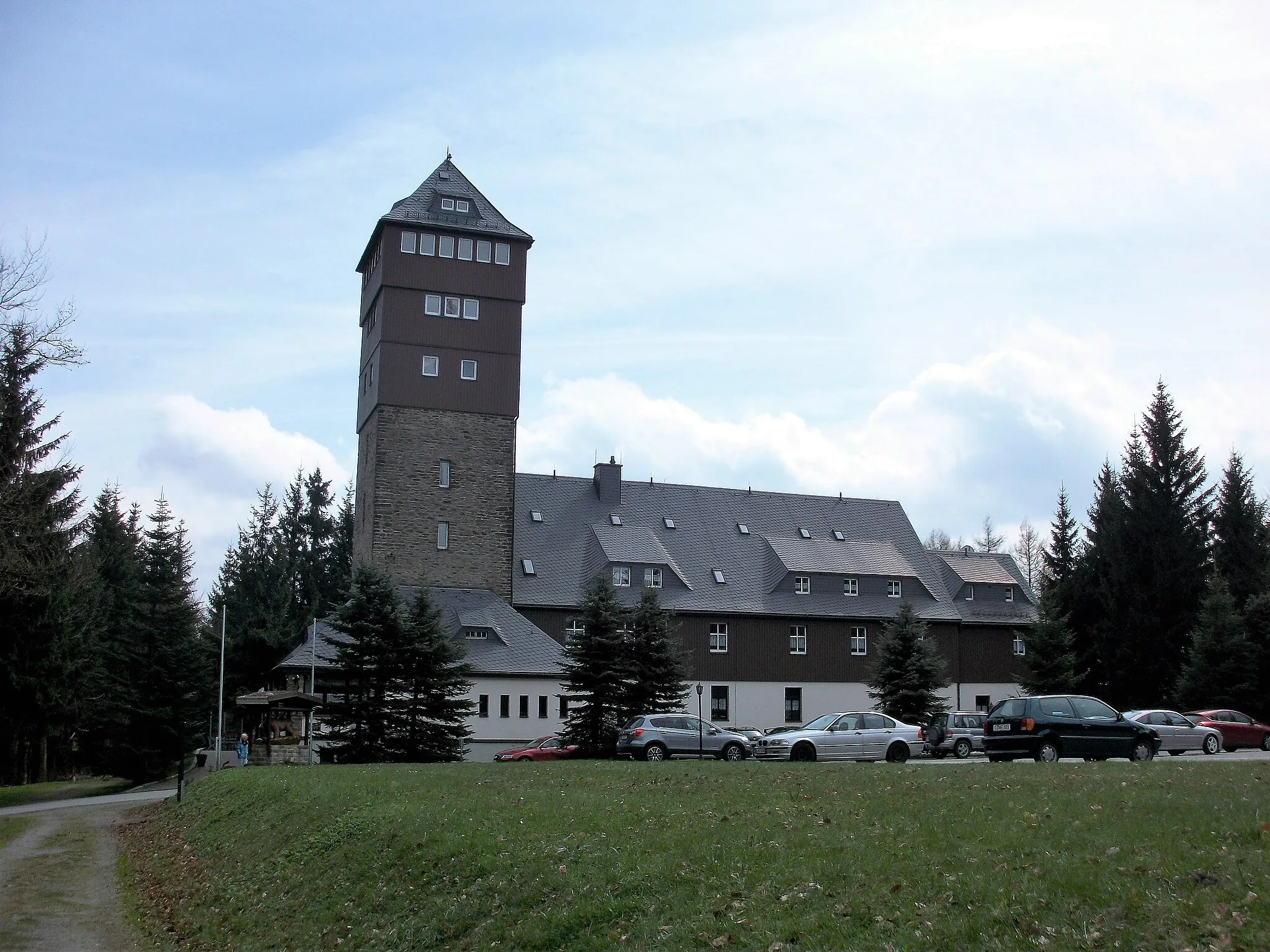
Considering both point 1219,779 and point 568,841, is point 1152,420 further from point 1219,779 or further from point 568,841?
point 568,841

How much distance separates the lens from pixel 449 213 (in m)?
55.4

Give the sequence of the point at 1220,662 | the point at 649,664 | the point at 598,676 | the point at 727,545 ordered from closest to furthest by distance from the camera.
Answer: the point at 598,676 < the point at 649,664 < the point at 1220,662 < the point at 727,545

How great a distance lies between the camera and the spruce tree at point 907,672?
4619 centimetres

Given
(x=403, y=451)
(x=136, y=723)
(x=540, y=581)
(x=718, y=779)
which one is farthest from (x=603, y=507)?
(x=718, y=779)

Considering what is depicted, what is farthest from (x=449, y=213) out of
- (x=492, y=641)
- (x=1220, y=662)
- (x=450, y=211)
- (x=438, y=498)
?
(x=1220, y=662)

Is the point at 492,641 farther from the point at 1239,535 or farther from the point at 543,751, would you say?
the point at 1239,535

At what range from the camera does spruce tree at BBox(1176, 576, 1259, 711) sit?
45.5 m

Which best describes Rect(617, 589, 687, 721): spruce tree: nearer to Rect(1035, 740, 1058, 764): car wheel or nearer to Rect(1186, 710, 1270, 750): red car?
Rect(1186, 710, 1270, 750): red car

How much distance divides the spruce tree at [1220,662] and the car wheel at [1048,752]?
78.6 feet

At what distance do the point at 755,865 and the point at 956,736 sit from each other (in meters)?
29.2

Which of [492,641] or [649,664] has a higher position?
[492,641]

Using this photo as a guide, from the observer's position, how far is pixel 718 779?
20219mm

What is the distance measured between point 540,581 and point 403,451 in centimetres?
878

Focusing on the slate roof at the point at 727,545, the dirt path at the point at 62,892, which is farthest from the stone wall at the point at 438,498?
the dirt path at the point at 62,892
